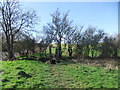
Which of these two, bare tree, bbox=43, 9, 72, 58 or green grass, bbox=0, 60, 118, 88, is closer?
green grass, bbox=0, 60, 118, 88

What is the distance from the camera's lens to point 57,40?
1006 inches

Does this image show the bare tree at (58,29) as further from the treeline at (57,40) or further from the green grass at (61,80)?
the green grass at (61,80)

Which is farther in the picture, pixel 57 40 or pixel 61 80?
pixel 57 40

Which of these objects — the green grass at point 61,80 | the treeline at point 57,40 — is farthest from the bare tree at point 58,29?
the green grass at point 61,80

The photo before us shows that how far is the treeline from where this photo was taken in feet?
70.8

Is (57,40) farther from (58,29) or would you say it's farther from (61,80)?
(61,80)

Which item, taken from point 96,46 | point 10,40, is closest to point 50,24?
point 10,40

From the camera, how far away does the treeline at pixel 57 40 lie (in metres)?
21.6

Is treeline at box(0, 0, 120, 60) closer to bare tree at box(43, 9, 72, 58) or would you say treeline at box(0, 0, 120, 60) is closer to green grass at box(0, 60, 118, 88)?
bare tree at box(43, 9, 72, 58)

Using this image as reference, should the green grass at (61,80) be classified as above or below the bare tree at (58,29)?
below

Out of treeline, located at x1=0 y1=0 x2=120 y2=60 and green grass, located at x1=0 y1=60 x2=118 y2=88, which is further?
treeline, located at x1=0 y1=0 x2=120 y2=60

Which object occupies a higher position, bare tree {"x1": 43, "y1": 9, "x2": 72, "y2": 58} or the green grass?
bare tree {"x1": 43, "y1": 9, "x2": 72, "y2": 58}

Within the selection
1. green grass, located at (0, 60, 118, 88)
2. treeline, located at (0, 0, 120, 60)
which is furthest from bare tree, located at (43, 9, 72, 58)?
green grass, located at (0, 60, 118, 88)

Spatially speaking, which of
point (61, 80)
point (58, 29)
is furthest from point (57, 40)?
point (61, 80)
